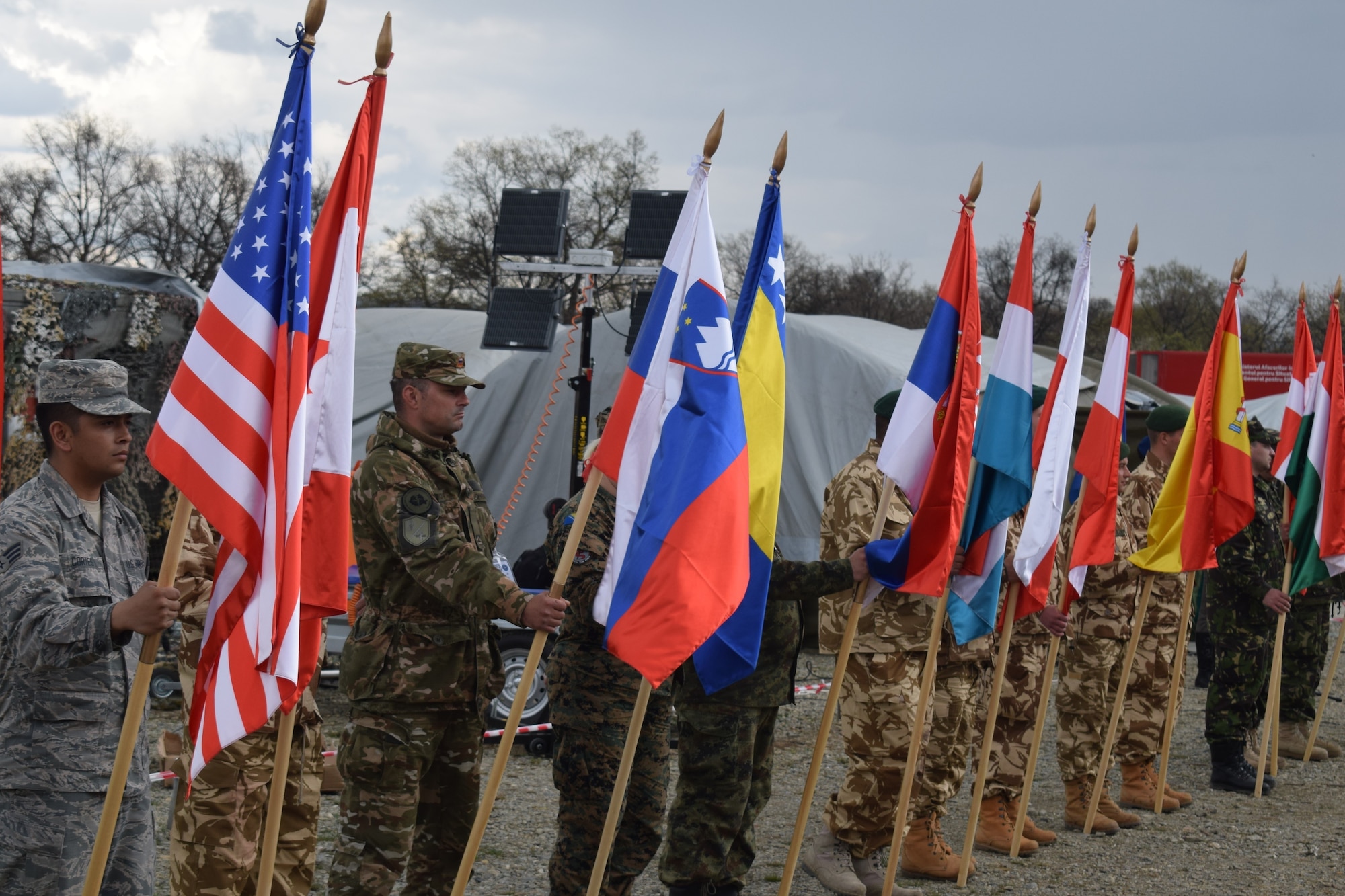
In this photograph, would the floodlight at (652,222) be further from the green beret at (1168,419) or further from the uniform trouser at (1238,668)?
the uniform trouser at (1238,668)

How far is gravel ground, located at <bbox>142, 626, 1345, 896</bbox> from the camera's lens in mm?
5820

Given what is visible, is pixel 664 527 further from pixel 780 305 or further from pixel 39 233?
pixel 39 233

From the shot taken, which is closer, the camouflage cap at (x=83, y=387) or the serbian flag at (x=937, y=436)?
the camouflage cap at (x=83, y=387)

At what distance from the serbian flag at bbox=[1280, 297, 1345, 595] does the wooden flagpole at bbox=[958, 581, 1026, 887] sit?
357cm

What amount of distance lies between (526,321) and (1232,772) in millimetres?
6433

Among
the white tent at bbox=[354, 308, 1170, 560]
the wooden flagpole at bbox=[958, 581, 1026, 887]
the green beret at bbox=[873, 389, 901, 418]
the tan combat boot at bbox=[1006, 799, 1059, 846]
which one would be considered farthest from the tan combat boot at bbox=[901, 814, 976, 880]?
the white tent at bbox=[354, 308, 1170, 560]

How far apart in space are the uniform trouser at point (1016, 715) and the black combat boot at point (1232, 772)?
2117 mm

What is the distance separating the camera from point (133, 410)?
3.38 m

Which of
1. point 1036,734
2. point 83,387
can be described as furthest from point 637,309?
point 83,387

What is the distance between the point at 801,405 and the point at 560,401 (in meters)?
2.54

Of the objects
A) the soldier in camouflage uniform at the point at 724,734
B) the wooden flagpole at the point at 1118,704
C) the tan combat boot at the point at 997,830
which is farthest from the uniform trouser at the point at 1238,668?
the soldier in camouflage uniform at the point at 724,734

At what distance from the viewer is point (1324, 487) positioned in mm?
8430

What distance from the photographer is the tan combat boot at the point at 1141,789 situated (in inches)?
290

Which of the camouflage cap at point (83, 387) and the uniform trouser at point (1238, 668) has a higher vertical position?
the camouflage cap at point (83, 387)
